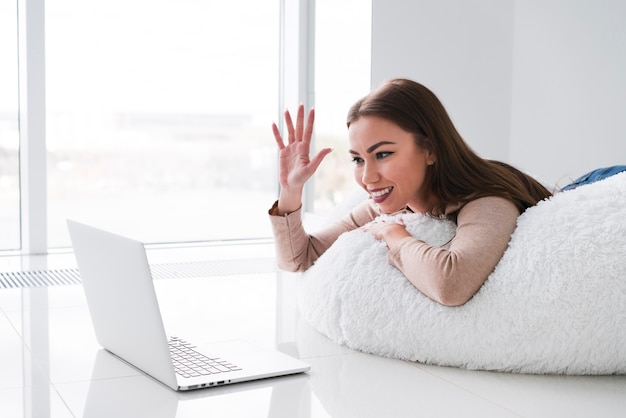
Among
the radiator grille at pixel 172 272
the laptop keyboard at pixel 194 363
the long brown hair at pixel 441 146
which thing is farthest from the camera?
the radiator grille at pixel 172 272

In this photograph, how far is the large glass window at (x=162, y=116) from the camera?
4.12 meters

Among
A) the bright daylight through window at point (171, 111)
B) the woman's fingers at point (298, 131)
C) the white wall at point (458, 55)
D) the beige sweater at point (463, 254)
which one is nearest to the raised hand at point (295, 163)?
the woman's fingers at point (298, 131)

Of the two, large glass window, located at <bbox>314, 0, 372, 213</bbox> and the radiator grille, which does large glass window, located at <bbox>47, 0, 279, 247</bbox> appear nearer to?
large glass window, located at <bbox>314, 0, 372, 213</bbox>

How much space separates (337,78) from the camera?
4293 millimetres

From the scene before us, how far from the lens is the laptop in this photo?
1.52 metres

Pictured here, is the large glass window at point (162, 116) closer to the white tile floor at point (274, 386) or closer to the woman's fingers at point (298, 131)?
the white tile floor at point (274, 386)

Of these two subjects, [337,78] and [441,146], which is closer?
[441,146]

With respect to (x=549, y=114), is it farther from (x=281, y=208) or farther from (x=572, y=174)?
(x=281, y=208)

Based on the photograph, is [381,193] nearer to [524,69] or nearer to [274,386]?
[274,386]

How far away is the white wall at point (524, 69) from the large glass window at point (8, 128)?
5.82ft

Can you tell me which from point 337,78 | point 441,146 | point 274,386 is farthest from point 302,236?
point 337,78

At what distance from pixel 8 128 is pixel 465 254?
2.85 m

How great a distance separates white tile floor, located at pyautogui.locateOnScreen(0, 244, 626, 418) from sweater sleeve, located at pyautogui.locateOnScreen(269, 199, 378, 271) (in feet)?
0.58

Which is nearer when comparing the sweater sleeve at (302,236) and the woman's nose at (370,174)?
the woman's nose at (370,174)
